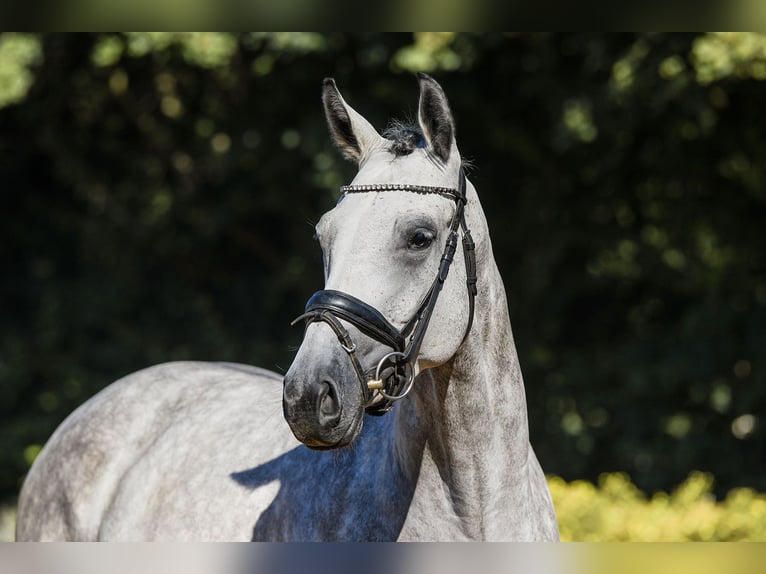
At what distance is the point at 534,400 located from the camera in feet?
31.6

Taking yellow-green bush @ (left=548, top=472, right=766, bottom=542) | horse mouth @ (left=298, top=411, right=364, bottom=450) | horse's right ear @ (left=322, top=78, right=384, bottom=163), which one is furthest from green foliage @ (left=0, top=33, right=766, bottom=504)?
horse mouth @ (left=298, top=411, right=364, bottom=450)

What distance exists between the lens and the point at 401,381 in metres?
2.30

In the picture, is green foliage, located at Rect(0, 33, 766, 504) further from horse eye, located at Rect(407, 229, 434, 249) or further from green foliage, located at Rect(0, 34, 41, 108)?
horse eye, located at Rect(407, 229, 434, 249)

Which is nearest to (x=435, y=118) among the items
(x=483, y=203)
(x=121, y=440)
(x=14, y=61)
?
(x=121, y=440)

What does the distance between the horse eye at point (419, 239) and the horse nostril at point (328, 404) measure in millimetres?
401

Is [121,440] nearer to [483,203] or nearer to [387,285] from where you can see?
[387,285]

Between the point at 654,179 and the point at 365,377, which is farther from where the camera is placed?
the point at 654,179

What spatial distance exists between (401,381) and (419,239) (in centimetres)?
34

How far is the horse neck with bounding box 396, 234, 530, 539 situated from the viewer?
2.47m

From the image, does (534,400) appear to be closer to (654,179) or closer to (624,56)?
(654,179)

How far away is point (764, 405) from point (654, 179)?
Answer: 223 centimetres

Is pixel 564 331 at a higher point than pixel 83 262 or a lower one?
lower

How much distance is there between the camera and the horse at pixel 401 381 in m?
2.21
